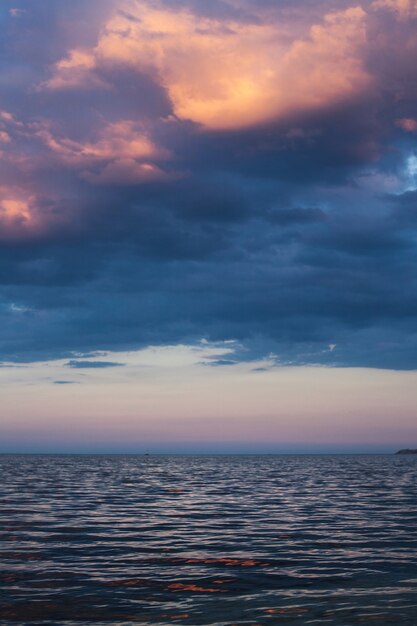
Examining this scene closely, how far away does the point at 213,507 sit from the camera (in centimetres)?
3366

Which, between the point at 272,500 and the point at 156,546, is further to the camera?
the point at 272,500

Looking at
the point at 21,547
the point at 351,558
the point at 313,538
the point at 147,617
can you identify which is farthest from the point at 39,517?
the point at 147,617

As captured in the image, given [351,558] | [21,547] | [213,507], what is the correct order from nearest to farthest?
[351,558] < [21,547] < [213,507]

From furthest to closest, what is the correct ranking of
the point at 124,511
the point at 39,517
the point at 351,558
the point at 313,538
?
1. the point at 124,511
2. the point at 39,517
3. the point at 313,538
4. the point at 351,558

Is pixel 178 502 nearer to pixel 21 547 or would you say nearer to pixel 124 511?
pixel 124 511

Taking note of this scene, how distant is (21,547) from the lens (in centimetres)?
2005

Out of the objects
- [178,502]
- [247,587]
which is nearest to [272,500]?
[178,502]

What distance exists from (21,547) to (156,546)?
4.25 m

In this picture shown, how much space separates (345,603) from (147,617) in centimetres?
412

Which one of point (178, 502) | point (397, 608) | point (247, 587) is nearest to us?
point (397, 608)

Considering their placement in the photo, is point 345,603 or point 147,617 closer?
point 147,617

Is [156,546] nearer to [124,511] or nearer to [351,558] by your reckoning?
[351,558]

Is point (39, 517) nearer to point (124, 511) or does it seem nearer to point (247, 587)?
point (124, 511)

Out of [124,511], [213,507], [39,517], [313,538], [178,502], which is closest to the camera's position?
[313,538]
